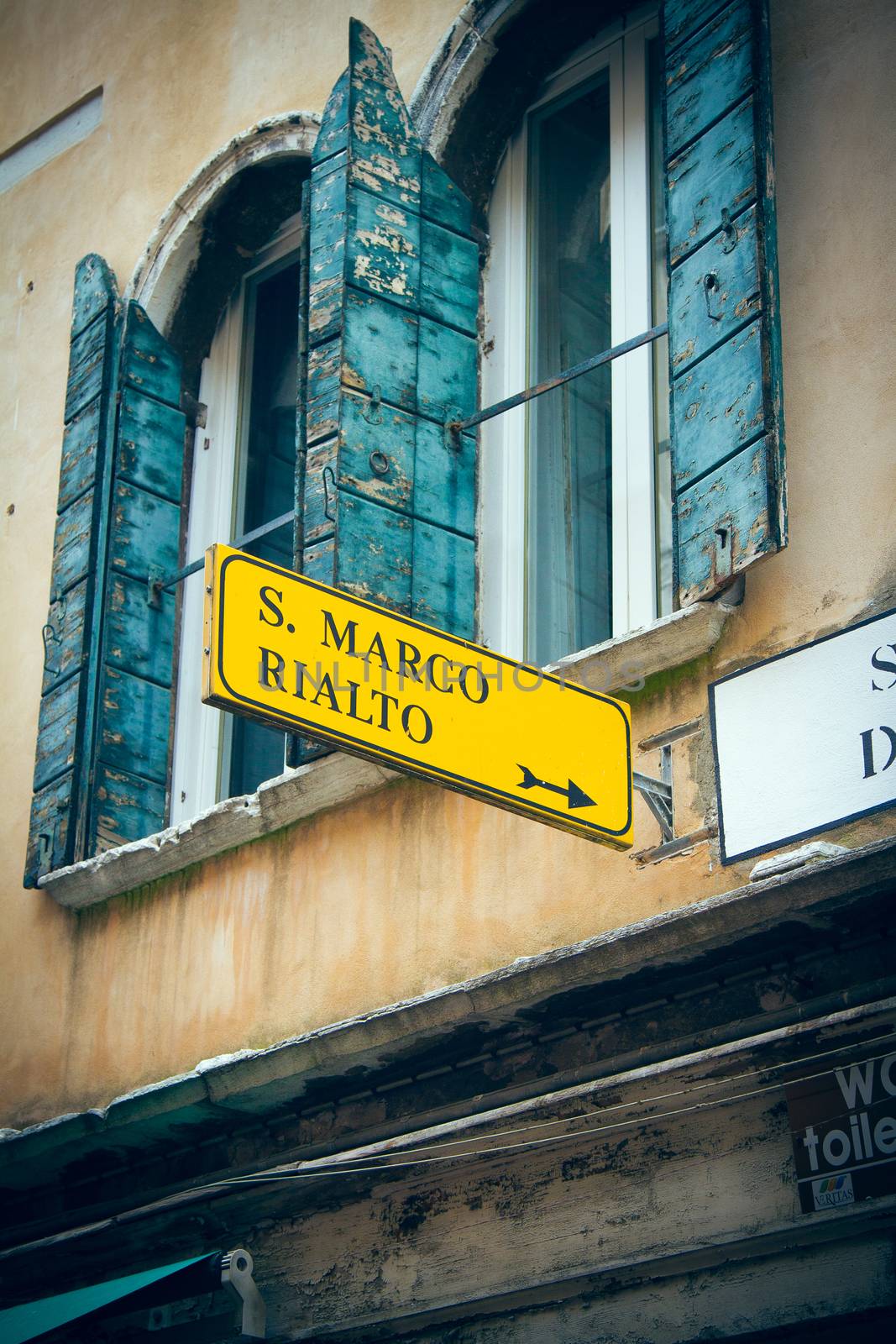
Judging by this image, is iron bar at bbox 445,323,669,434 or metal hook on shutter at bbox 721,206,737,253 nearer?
metal hook on shutter at bbox 721,206,737,253

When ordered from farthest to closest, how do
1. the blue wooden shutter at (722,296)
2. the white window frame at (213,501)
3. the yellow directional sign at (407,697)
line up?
the white window frame at (213,501) → the blue wooden shutter at (722,296) → the yellow directional sign at (407,697)

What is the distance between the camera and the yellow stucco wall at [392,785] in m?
5.29

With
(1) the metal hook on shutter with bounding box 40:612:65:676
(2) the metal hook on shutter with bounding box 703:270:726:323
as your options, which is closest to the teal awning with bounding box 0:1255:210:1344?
(1) the metal hook on shutter with bounding box 40:612:65:676

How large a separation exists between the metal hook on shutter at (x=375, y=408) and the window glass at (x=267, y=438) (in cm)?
121

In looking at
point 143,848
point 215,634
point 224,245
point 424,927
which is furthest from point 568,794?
point 224,245

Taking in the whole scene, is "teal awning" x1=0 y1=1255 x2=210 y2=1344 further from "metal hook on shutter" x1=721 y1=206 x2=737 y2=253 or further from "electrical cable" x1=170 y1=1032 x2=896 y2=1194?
"metal hook on shutter" x1=721 y1=206 x2=737 y2=253

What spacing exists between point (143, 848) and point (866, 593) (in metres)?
2.84

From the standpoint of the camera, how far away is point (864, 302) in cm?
535

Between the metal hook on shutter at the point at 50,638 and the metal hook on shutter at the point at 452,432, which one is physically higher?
the metal hook on shutter at the point at 452,432

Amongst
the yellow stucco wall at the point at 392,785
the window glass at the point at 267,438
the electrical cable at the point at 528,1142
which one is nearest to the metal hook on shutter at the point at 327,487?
the yellow stucco wall at the point at 392,785

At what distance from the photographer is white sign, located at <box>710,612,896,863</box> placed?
4.80m

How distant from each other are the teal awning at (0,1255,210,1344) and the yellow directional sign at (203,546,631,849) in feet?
7.03

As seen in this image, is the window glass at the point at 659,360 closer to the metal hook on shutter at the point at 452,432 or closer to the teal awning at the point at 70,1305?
the metal hook on shutter at the point at 452,432

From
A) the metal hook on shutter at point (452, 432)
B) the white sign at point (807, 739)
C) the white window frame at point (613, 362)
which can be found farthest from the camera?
the metal hook on shutter at point (452, 432)
